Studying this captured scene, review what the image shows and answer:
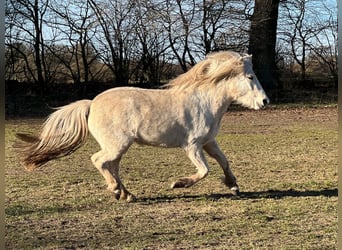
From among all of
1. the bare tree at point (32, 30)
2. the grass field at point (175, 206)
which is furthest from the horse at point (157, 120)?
the bare tree at point (32, 30)

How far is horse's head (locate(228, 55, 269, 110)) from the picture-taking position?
567cm

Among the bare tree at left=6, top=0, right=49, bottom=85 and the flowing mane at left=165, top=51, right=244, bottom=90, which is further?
the bare tree at left=6, top=0, right=49, bottom=85

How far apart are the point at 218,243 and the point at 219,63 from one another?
2393 millimetres

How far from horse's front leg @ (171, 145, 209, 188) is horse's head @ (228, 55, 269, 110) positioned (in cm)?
71

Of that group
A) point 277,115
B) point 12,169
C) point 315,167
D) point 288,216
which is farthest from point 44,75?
point 288,216

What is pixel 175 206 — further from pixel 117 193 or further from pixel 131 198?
pixel 117 193

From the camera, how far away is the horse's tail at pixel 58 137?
557 cm

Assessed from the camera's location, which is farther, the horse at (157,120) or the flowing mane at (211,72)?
the flowing mane at (211,72)

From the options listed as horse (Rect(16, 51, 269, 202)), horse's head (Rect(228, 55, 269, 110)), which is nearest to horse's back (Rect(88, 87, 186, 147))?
horse (Rect(16, 51, 269, 202))

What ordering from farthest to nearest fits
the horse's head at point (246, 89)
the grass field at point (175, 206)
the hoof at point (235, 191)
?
the horse's head at point (246, 89) < the hoof at point (235, 191) < the grass field at point (175, 206)

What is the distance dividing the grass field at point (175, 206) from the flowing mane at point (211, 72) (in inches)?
43.4

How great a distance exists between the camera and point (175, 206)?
507 centimetres

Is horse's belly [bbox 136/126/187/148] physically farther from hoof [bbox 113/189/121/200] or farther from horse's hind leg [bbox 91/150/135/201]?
hoof [bbox 113/189/121/200]

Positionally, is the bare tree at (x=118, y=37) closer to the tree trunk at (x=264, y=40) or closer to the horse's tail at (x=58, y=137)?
the tree trunk at (x=264, y=40)
